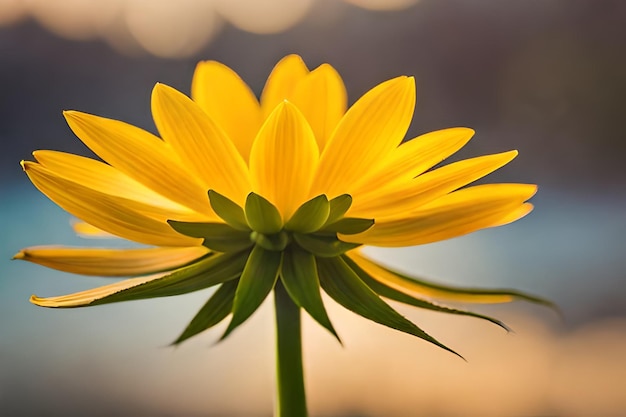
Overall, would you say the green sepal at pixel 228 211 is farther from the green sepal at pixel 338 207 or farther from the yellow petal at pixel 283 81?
the yellow petal at pixel 283 81

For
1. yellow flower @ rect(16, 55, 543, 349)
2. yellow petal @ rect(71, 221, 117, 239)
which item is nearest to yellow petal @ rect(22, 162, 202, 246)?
yellow flower @ rect(16, 55, 543, 349)

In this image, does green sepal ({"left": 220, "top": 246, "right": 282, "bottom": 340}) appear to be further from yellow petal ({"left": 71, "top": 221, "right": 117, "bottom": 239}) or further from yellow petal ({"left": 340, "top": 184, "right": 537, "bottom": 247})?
yellow petal ({"left": 71, "top": 221, "right": 117, "bottom": 239})

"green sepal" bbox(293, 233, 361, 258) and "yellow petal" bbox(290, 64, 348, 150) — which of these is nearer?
"green sepal" bbox(293, 233, 361, 258)

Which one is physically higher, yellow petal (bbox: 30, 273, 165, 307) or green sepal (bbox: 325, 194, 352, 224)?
green sepal (bbox: 325, 194, 352, 224)

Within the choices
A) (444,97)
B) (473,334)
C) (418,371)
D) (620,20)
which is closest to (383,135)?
(418,371)

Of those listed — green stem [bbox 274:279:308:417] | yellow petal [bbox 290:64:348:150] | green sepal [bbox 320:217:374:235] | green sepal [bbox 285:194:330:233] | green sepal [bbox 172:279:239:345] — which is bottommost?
green stem [bbox 274:279:308:417]

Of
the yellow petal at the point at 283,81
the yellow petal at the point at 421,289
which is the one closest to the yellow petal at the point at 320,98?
the yellow petal at the point at 283,81

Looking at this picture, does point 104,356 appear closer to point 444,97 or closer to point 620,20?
point 444,97
